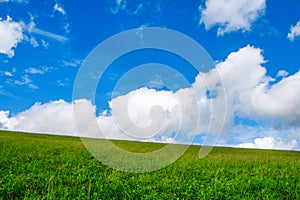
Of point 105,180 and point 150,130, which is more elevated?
point 150,130

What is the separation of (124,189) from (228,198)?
307cm

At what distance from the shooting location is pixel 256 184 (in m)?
11.0

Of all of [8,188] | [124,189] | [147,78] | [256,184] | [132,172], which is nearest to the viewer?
[8,188]

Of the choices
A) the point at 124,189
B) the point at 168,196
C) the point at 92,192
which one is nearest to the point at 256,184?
the point at 168,196

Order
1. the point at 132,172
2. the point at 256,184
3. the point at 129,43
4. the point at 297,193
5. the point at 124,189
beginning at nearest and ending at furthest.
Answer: the point at 124,189 < the point at 297,193 < the point at 256,184 < the point at 132,172 < the point at 129,43

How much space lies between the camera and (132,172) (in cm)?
1257

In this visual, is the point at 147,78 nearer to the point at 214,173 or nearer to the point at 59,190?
the point at 214,173

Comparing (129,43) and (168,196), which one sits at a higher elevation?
(129,43)

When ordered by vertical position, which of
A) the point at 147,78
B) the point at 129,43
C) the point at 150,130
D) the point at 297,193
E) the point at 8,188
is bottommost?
the point at 8,188

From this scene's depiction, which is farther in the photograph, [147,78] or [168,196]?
[147,78]

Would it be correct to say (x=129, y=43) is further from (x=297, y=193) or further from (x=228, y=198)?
(x=297, y=193)

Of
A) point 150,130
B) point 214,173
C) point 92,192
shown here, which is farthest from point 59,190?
point 214,173

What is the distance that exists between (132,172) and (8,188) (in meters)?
5.42

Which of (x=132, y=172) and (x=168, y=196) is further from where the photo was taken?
(x=132, y=172)
